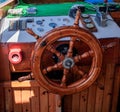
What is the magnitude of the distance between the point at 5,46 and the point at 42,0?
102 cm

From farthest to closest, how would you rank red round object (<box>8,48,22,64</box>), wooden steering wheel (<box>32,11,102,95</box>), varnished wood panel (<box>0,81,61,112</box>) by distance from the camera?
varnished wood panel (<box>0,81,61,112</box>)
red round object (<box>8,48,22,64</box>)
wooden steering wheel (<box>32,11,102,95</box>)

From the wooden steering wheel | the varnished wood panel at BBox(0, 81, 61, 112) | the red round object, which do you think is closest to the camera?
the wooden steering wheel

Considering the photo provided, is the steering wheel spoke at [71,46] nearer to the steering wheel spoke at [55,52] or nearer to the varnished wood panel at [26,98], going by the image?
the steering wheel spoke at [55,52]

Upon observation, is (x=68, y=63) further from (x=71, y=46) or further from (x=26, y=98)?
(x=26, y=98)

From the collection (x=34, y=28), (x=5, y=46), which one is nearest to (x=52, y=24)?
(x=34, y=28)

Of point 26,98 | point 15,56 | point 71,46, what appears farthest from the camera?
point 26,98

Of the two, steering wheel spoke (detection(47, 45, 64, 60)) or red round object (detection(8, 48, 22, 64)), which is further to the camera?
red round object (detection(8, 48, 22, 64))

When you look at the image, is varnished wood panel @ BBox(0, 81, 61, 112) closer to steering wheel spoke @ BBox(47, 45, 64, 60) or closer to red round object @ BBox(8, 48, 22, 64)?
red round object @ BBox(8, 48, 22, 64)

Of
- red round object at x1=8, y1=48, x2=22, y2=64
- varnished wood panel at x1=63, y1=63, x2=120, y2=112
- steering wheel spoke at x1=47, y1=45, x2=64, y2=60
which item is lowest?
varnished wood panel at x1=63, y1=63, x2=120, y2=112

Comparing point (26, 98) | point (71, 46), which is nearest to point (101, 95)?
point (26, 98)

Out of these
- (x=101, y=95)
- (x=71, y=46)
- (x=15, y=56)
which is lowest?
(x=101, y=95)

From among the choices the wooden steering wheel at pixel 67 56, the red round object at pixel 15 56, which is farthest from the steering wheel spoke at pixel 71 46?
the red round object at pixel 15 56

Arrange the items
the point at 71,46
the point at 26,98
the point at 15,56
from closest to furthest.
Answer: the point at 71,46 → the point at 15,56 → the point at 26,98

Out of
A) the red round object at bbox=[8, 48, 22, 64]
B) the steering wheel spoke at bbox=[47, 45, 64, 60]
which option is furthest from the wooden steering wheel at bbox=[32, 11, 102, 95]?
the red round object at bbox=[8, 48, 22, 64]
